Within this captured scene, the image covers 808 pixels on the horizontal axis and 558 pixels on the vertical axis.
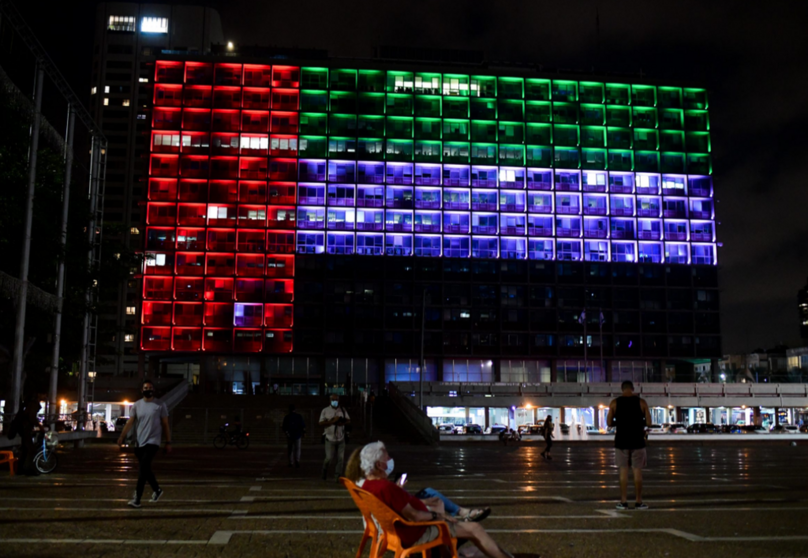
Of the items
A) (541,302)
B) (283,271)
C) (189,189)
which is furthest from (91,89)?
(541,302)

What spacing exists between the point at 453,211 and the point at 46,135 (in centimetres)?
6513

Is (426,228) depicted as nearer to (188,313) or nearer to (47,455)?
(188,313)

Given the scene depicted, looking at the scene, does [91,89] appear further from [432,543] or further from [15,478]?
[432,543]

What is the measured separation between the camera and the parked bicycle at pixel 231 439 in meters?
38.8

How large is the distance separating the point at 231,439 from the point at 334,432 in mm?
24204

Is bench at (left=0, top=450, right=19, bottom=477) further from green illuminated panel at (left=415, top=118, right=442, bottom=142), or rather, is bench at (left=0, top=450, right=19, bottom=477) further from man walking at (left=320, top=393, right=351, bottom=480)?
green illuminated panel at (left=415, top=118, right=442, bottom=142)

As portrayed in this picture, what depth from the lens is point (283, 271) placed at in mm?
88250

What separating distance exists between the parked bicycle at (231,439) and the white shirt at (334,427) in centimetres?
2325

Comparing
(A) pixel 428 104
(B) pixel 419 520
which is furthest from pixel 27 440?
(A) pixel 428 104

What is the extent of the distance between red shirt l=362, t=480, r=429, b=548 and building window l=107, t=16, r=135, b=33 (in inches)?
5851

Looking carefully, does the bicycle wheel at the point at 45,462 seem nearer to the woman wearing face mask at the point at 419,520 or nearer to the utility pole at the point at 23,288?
the utility pole at the point at 23,288

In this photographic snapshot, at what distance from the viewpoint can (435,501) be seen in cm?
684

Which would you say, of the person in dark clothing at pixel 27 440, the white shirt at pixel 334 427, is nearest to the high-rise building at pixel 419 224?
the person in dark clothing at pixel 27 440

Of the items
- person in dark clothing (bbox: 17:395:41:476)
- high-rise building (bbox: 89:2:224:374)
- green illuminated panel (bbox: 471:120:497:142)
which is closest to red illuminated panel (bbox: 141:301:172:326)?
green illuminated panel (bbox: 471:120:497:142)
